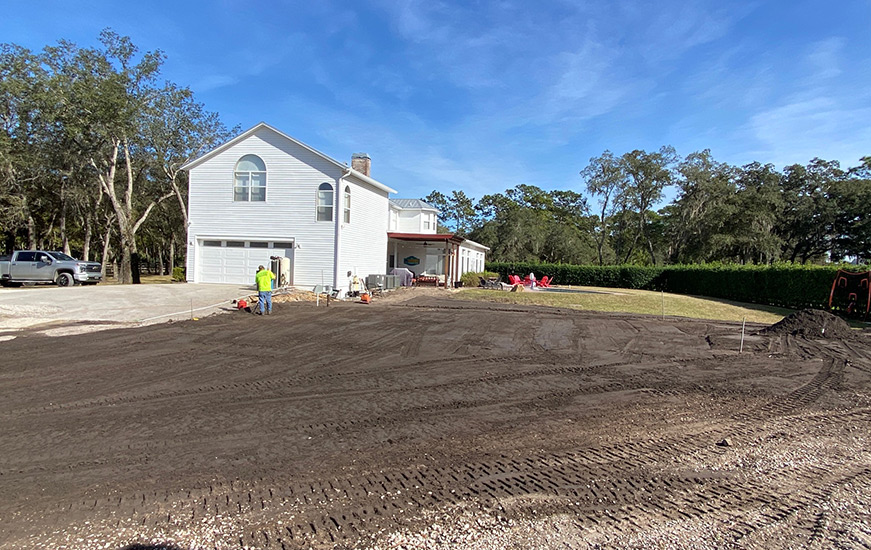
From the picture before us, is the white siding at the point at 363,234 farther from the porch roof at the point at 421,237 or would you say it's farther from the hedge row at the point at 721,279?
the hedge row at the point at 721,279

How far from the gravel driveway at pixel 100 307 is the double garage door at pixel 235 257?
2.56 metres

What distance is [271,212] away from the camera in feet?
71.9

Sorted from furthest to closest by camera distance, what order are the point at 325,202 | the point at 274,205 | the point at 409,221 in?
the point at 409,221 < the point at 274,205 < the point at 325,202

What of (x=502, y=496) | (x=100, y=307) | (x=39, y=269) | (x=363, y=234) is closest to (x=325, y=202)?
(x=363, y=234)

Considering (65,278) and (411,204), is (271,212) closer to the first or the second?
(65,278)

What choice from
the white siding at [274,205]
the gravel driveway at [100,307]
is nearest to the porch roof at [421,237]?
the white siding at [274,205]

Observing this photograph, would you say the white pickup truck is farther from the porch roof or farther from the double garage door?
the porch roof

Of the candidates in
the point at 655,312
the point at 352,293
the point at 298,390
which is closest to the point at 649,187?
the point at 655,312

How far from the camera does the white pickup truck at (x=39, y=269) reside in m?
22.2

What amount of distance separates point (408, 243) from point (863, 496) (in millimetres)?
28612

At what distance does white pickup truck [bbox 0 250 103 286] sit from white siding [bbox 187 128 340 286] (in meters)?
5.38

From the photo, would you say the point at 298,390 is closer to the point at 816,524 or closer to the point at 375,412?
the point at 375,412

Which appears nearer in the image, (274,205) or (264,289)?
(264,289)

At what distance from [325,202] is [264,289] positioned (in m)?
8.00
